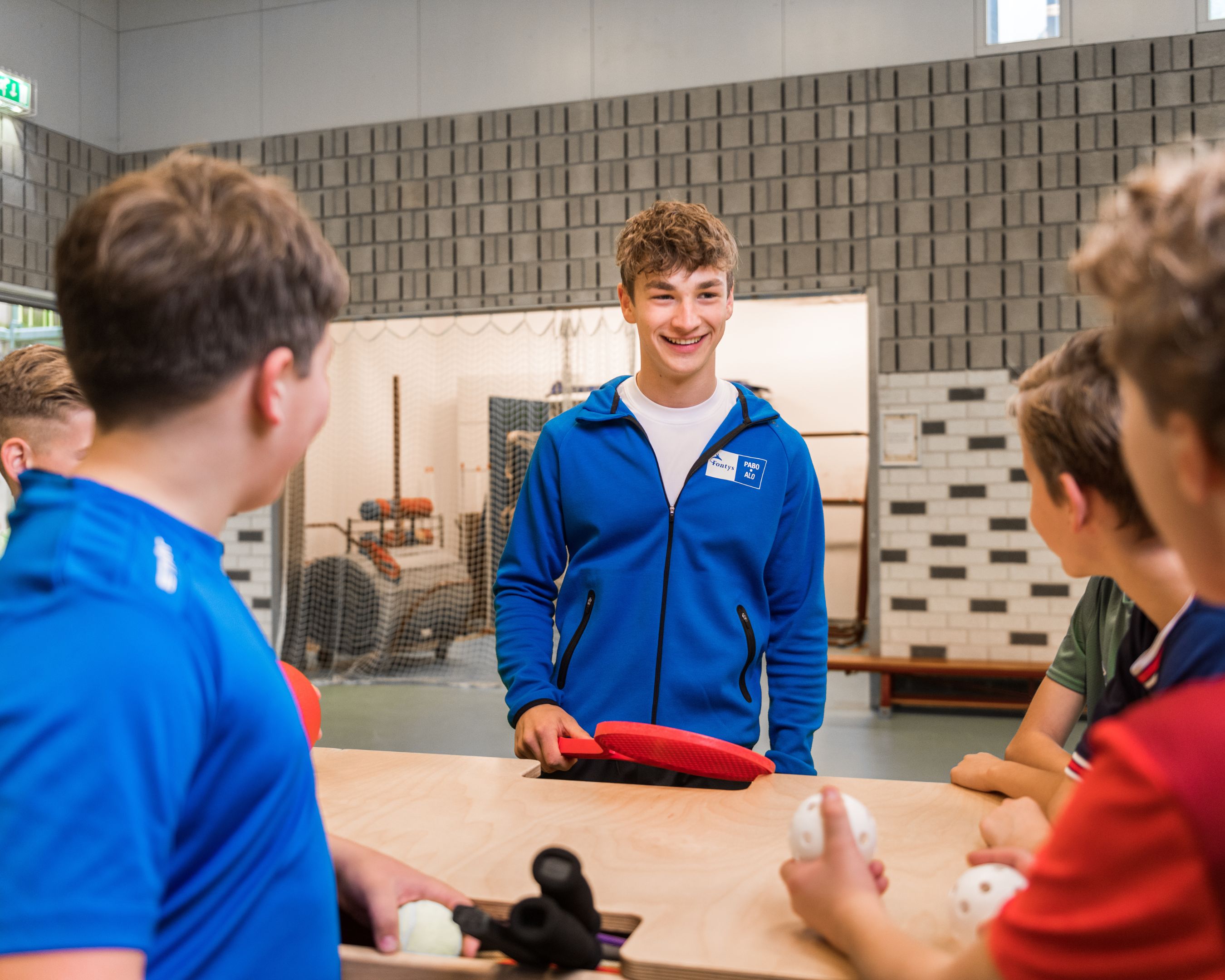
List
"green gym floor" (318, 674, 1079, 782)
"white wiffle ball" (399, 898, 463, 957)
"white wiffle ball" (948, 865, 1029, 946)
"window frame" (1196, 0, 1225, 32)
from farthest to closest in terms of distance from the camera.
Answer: "window frame" (1196, 0, 1225, 32)
"green gym floor" (318, 674, 1079, 782)
"white wiffle ball" (399, 898, 463, 957)
"white wiffle ball" (948, 865, 1029, 946)

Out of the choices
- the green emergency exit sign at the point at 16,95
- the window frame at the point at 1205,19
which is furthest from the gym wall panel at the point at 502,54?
the window frame at the point at 1205,19

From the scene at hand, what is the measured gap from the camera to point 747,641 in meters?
1.80

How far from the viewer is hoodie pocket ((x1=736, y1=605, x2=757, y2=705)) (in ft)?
5.90

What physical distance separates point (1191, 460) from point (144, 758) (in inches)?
25.1

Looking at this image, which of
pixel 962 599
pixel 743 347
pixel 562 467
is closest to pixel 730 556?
pixel 562 467

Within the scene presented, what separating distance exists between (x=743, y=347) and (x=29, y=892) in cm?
846

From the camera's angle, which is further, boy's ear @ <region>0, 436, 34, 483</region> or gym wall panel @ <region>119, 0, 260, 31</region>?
gym wall panel @ <region>119, 0, 260, 31</region>

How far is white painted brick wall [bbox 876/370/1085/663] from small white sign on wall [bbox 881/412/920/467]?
0.11ft

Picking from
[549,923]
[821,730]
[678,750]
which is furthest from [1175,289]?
[821,730]

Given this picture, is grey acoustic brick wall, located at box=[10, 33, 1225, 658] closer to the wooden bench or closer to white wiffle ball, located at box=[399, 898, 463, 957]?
the wooden bench

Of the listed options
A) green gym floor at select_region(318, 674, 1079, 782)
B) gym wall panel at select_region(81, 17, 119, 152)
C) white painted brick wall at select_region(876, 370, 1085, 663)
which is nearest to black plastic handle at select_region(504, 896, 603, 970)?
green gym floor at select_region(318, 674, 1079, 782)

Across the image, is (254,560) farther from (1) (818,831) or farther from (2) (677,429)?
(1) (818,831)

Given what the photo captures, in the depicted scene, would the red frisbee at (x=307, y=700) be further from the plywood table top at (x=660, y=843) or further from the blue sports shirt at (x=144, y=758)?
the blue sports shirt at (x=144, y=758)

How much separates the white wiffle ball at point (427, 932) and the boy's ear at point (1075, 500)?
2.46 ft
